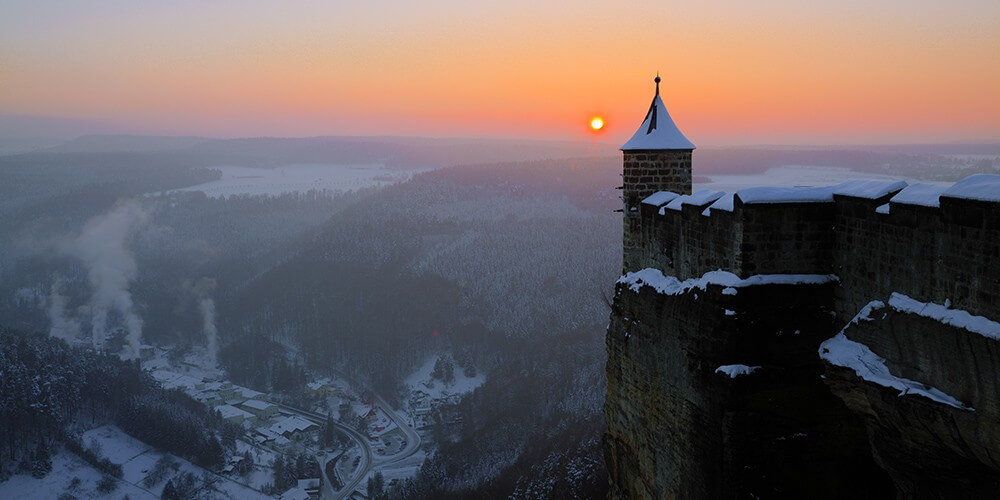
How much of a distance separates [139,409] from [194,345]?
6891cm

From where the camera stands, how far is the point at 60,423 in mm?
124125

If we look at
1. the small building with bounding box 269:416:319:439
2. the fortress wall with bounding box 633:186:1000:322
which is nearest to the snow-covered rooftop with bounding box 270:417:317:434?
the small building with bounding box 269:416:319:439

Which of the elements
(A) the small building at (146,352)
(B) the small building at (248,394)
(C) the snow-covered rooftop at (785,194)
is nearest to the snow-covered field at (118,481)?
(B) the small building at (248,394)

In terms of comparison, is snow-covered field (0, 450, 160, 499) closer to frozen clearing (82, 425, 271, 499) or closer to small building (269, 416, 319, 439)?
frozen clearing (82, 425, 271, 499)

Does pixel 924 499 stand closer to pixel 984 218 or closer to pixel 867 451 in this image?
pixel 867 451

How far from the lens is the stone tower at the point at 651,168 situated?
1883 cm

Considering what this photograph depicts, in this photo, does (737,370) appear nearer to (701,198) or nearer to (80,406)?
(701,198)

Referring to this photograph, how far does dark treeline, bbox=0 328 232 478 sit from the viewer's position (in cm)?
11862

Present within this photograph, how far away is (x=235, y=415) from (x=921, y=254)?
5469 inches

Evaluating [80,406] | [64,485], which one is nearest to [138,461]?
[64,485]

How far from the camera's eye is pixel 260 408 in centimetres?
13950

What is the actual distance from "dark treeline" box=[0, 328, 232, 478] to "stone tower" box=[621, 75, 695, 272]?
110 m

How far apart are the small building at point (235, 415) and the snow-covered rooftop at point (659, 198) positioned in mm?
128500

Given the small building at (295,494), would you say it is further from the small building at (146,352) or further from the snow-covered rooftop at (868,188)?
the small building at (146,352)
